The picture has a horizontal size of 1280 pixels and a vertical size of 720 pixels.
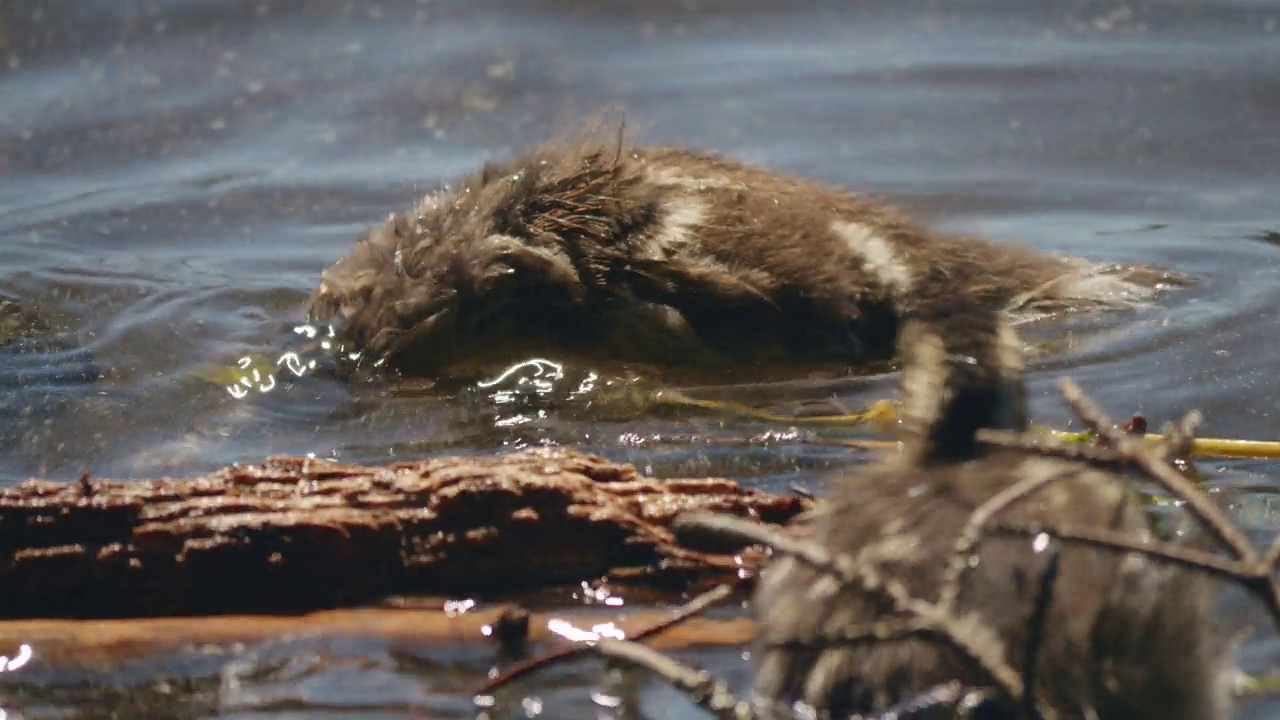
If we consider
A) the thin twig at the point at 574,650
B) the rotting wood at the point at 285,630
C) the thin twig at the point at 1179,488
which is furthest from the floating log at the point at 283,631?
the thin twig at the point at 1179,488

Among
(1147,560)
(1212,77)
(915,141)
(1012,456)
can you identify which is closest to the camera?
(1147,560)

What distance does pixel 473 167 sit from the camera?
8578 millimetres

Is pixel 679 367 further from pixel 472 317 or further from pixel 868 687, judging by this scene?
pixel 868 687

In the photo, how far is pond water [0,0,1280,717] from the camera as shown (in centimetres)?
484

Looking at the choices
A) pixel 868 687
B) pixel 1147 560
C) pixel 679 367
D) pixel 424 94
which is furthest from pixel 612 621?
pixel 424 94

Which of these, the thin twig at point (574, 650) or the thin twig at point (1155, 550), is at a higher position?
the thin twig at point (1155, 550)

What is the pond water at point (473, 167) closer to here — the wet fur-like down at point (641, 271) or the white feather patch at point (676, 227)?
the wet fur-like down at point (641, 271)

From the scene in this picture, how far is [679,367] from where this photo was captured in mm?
5734

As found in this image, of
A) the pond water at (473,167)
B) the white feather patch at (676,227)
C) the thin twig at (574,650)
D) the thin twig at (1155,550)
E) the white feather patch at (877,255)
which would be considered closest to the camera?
the thin twig at (1155,550)

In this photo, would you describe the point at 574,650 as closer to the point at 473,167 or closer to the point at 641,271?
the point at 641,271

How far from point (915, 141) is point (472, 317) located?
352cm

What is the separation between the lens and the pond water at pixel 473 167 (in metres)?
4.84

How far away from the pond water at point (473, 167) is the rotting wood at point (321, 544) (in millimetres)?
197

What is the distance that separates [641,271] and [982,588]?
3059mm
